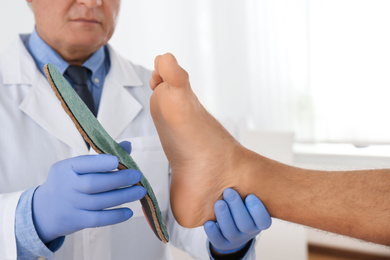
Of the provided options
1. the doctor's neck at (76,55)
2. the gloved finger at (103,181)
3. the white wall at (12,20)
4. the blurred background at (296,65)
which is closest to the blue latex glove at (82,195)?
the gloved finger at (103,181)

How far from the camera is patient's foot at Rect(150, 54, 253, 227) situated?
0.75 m

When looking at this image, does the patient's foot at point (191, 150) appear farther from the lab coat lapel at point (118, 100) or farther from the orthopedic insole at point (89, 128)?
the lab coat lapel at point (118, 100)

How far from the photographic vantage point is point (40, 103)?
0.95 m

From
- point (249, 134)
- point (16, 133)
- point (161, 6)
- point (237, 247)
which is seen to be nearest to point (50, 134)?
point (16, 133)

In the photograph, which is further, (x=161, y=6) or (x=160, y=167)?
(x=161, y=6)

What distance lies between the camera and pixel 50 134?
3.06ft

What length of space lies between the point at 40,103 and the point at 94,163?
1.28 ft

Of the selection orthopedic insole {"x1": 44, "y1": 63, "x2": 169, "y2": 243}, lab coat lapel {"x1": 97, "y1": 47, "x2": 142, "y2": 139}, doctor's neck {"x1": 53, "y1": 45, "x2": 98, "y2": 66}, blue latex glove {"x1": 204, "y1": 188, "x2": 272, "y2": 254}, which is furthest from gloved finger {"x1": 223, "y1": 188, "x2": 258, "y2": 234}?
doctor's neck {"x1": 53, "y1": 45, "x2": 98, "y2": 66}

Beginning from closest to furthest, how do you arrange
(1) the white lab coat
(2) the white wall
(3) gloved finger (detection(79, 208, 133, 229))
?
(3) gloved finger (detection(79, 208, 133, 229)) < (1) the white lab coat < (2) the white wall

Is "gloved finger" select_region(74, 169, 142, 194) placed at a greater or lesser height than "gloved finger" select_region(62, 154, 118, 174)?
lesser

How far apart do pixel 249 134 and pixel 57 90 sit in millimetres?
1235

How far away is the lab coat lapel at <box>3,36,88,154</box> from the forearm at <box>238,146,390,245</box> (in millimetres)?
401

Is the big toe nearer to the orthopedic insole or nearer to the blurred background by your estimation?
the orthopedic insole

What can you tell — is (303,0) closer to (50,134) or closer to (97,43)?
(97,43)
